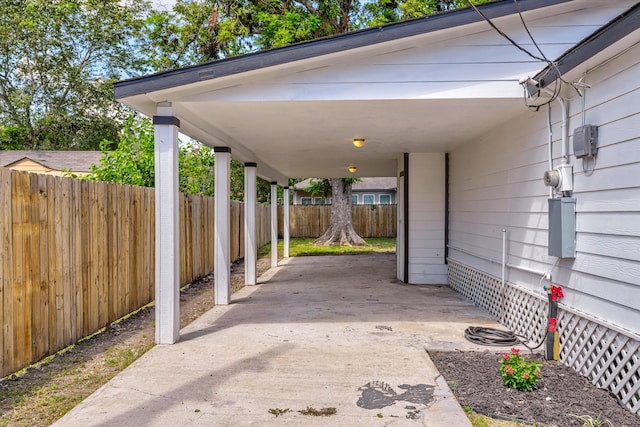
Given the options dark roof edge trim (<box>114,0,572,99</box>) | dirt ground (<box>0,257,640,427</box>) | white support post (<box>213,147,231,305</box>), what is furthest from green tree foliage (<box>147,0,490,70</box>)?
dirt ground (<box>0,257,640,427</box>)

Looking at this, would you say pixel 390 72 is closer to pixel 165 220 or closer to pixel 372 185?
pixel 165 220

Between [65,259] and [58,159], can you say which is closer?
[65,259]

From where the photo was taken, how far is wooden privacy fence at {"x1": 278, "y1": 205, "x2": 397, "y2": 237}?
21.9m

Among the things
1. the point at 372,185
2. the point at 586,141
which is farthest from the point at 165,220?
the point at 372,185

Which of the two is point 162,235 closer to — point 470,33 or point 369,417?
point 369,417

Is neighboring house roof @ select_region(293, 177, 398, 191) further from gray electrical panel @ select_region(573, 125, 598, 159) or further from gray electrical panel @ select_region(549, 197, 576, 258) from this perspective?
gray electrical panel @ select_region(573, 125, 598, 159)

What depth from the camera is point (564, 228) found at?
385 centimetres

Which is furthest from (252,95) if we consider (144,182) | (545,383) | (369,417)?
(144,182)

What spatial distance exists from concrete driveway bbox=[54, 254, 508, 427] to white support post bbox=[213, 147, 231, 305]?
343 millimetres

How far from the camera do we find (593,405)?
305cm

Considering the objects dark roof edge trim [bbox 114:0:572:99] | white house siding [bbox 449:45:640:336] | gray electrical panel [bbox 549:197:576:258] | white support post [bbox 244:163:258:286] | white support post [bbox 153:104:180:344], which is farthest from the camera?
white support post [bbox 244:163:258:286]

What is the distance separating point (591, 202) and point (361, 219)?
18312 mm

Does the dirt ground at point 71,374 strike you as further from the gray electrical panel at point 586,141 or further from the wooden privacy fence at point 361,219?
the wooden privacy fence at point 361,219

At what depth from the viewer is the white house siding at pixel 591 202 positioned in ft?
10.2
